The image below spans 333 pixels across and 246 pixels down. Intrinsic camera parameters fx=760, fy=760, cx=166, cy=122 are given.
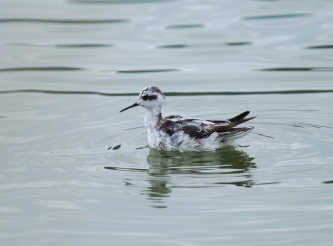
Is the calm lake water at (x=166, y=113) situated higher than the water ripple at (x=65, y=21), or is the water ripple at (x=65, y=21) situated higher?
the water ripple at (x=65, y=21)

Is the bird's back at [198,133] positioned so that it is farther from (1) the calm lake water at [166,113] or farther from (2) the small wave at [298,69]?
(2) the small wave at [298,69]

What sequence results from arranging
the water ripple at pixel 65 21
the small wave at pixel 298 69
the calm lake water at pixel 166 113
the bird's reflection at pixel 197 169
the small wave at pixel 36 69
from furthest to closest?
the water ripple at pixel 65 21, the small wave at pixel 36 69, the small wave at pixel 298 69, the bird's reflection at pixel 197 169, the calm lake water at pixel 166 113

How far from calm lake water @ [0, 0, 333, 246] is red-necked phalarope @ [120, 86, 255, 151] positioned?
0.24 meters

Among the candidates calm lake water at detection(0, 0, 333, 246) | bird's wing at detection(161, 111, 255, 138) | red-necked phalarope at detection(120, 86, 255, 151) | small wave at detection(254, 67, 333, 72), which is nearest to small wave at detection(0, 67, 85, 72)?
calm lake water at detection(0, 0, 333, 246)

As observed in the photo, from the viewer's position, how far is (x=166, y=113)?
14.3 meters

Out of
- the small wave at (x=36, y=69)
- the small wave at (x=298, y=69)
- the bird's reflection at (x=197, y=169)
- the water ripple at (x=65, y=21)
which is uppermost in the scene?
the water ripple at (x=65, y=21)

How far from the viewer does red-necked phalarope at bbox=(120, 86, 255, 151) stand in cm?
1177

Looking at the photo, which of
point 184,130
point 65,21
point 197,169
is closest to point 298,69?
point 184,130

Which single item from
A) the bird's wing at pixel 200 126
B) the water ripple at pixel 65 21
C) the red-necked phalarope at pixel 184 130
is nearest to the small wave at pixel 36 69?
the water ripple at pixel 65 21

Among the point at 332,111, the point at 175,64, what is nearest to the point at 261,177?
the point at 332,111

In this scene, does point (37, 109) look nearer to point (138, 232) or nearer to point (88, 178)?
point (88, 178)

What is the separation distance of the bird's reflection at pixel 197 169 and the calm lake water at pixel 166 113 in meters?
0.03

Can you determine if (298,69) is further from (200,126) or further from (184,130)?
(184,130)

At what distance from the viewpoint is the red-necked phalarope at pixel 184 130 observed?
1177cm
